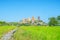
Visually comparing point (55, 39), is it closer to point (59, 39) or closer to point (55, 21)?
point (59, 39)

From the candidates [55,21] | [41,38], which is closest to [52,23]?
[55,21]

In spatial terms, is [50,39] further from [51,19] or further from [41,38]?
[51,19]

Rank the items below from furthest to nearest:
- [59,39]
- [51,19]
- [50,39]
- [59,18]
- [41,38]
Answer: [51,19] → [59,18] → [41,38] → [50,39] → [59,39]

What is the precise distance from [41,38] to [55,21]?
3326 inches

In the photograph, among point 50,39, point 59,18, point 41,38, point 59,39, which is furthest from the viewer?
point 59,18

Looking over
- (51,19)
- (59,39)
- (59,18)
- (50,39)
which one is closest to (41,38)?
(50,39)

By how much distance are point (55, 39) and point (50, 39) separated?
0.60m

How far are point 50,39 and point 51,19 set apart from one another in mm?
90298

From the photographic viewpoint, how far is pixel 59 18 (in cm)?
9106

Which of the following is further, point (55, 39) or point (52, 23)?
point (52, 23)

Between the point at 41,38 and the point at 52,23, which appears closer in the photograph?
the point at 41,38

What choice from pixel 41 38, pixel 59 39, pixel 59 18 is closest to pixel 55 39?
pixel 59 39

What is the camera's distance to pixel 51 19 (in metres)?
99.6

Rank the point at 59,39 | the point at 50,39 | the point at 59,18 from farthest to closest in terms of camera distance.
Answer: the point at 59,18
the point at 50,39
the point at 59,39
